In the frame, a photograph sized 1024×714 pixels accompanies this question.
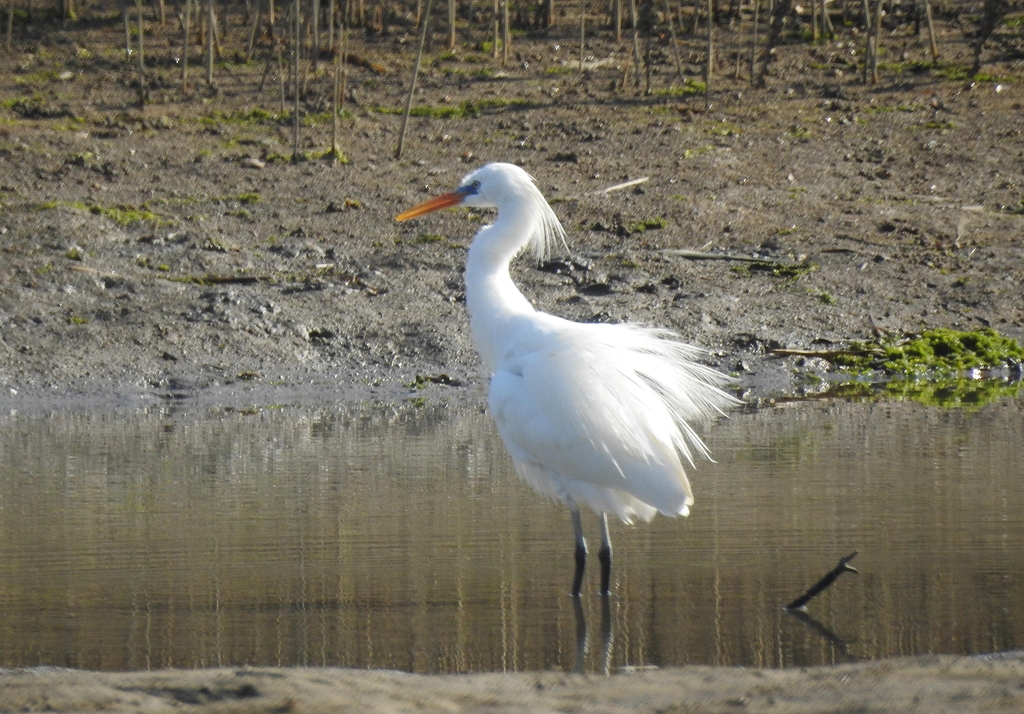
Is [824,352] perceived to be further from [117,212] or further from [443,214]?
[117,212]

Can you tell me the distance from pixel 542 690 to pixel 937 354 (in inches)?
289

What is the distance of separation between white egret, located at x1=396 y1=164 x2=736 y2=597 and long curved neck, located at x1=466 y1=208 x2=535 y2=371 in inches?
0.5

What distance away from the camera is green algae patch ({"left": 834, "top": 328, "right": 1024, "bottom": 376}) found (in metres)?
10.3

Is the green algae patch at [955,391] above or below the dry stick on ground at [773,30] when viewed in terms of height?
below

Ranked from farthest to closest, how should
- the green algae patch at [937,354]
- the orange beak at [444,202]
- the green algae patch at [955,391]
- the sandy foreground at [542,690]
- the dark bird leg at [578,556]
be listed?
the green algae patch at [937,354], the green algae patch at [955,391], the orange beak at [444,202], the dark bird leg at [578,556], the sandy foreground at [542,690]

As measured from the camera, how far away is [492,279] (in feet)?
20.7

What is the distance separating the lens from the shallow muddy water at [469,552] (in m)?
4.38

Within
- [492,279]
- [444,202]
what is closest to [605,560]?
[492,279]

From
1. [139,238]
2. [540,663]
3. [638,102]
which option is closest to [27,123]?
[139,238]

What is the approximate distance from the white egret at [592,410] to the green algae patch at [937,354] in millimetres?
4459

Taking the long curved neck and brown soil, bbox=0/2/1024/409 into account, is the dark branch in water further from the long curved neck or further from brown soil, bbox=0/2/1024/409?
brown soil, bbox=0/2/1024/409

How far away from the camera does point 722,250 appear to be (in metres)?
11.6

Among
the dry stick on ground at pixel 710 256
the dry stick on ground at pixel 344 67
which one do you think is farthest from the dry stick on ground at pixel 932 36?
the dry stick on ground at pixel 344 67

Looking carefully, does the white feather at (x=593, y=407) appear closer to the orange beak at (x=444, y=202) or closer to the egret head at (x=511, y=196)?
the egret head at (x=511, y=196)
